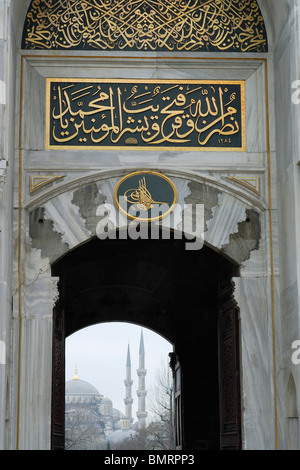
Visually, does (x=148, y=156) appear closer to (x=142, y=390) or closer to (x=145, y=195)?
(x=145, y=195)

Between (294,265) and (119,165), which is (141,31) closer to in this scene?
(119,165)

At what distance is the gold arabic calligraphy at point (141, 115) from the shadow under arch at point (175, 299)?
2135 millimetres

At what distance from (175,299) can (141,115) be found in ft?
13.5

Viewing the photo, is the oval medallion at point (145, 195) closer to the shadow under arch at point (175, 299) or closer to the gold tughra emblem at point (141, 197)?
the gold tughra emblem at point (141, 197)

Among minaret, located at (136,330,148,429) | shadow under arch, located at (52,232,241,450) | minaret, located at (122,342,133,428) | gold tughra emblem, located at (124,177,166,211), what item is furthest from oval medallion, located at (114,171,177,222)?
minaret, located at (122,342,133,428)

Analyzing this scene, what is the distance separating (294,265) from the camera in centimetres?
646

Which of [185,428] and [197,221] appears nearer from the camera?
[197,221]

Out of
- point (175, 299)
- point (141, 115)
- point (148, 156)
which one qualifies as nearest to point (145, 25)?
point (141, 115)

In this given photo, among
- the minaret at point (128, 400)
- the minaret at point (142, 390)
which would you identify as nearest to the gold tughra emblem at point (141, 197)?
the minaret at point (142, 390)

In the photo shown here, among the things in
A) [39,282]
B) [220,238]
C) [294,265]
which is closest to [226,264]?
[220,238]

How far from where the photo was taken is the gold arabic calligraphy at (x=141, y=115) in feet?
23.3

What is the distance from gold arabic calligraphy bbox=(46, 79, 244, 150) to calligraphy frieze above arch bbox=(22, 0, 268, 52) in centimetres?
34

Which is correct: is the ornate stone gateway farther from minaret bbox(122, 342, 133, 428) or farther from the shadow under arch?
minaret bbox(122, 342, 133, 428)

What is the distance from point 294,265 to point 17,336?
2.10 metres
